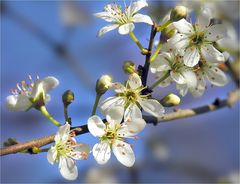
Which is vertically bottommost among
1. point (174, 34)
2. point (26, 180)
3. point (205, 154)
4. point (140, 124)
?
point (140, 124)

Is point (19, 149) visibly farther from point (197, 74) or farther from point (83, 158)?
point (197, 74)

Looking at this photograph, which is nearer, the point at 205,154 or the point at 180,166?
the point at 180,166

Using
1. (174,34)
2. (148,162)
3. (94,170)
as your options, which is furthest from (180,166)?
(174,34)

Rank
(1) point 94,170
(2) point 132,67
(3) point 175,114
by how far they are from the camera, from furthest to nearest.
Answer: (1) point 94,170
(3) point 175,114
(2) point 132,67

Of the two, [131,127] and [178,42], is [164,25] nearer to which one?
[178,42]

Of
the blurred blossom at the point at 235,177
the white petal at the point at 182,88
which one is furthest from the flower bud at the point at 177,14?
the blurred blossom at the point at 235,177

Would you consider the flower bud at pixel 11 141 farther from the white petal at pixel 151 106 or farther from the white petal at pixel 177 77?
the white petal at pixel 177 77

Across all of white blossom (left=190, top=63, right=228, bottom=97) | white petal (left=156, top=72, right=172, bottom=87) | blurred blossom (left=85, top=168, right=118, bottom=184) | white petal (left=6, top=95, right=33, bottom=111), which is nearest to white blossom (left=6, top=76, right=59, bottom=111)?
white petal (left=6, top=95, right=33, bottom=111)
